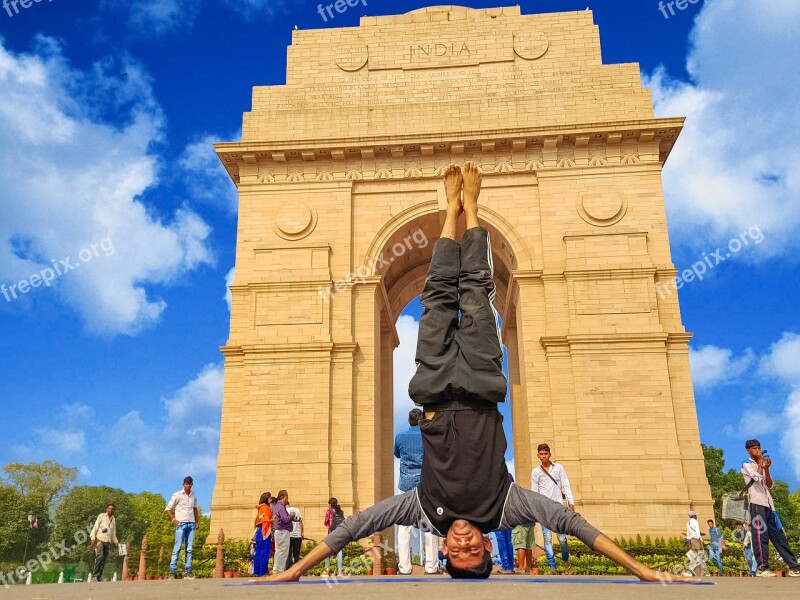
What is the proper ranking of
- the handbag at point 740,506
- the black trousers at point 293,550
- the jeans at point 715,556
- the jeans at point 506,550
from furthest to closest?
1. the jeans at point 715,556
2. the black trousers at point 293,550
3. the jeans at point 506,550
4. the handbag at point 740,506

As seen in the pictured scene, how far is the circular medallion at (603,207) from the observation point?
2042cm

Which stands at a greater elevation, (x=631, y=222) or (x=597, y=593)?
(x=631, y=222)

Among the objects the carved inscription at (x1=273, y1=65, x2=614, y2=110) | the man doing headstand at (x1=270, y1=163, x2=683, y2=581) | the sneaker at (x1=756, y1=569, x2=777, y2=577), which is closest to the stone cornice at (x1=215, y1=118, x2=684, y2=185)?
the carved inscription at (x1=273, y1=65, x2=614, y2=110)

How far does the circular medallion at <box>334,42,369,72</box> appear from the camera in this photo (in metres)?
23.2

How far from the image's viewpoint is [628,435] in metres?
18.2

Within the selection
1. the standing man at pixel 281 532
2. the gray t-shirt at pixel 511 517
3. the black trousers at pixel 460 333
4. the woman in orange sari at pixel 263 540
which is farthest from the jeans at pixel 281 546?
the black trousers at pixel 460 333

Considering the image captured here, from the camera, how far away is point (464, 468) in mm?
5109

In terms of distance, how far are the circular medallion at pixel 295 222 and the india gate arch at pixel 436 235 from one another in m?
0.07

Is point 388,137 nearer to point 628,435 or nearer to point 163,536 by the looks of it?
point 628,435

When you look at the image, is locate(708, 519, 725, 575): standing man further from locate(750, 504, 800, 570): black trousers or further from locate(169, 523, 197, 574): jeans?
locate(169, 523, 197, 574): jeans

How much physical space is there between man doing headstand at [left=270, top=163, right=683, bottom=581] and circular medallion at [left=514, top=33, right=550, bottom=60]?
18.7 m

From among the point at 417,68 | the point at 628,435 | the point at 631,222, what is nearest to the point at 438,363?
the point at 628,435

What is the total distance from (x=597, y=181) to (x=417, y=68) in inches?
271

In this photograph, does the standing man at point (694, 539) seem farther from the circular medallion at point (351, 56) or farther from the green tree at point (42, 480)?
the green tree at point (42, 480)
